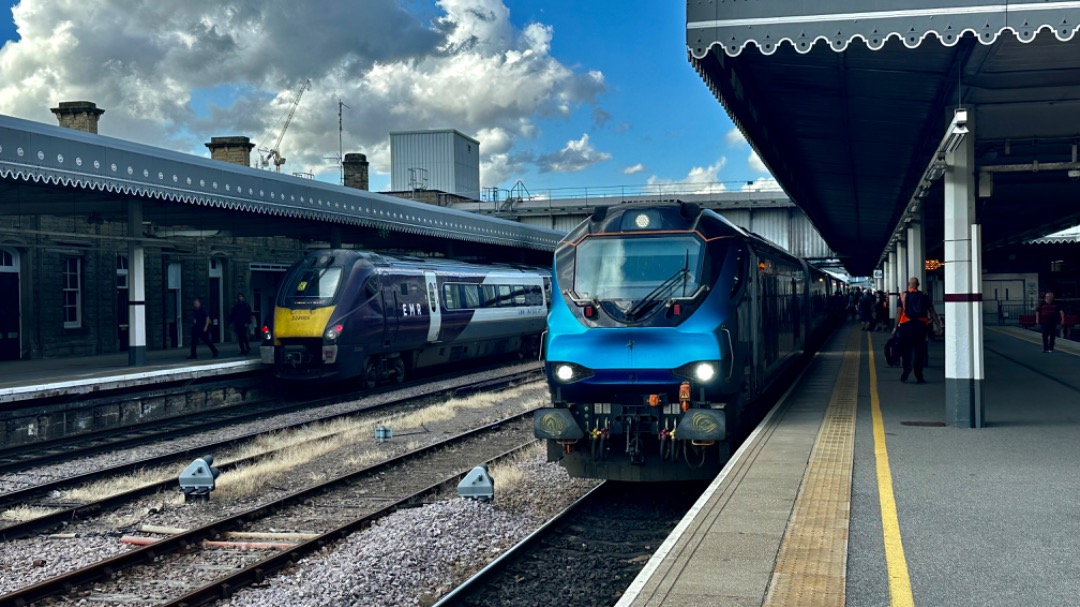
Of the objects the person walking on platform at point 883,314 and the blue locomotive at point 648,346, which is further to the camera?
the person walking on platform at point 883,314

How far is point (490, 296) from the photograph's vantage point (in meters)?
25.9

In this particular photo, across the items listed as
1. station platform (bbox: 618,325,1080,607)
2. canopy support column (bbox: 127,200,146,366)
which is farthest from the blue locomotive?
canopy support column (bbox: 127,200,146,366)

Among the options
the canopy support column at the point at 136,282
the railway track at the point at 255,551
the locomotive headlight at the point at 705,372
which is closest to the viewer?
the railway track at the point at 255,551

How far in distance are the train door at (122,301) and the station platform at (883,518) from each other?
2065 centimetres

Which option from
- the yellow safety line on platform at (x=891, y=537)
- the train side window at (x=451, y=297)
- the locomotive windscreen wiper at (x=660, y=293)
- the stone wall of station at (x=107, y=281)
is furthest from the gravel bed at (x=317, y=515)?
the stone wall of station at (x=107, y=281)

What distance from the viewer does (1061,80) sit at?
10.7 meters

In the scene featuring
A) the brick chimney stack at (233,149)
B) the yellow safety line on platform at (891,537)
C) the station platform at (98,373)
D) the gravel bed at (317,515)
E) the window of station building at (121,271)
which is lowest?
the gravel bed at (317,515)

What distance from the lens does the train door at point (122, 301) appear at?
26845mm

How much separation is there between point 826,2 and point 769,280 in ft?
15.1

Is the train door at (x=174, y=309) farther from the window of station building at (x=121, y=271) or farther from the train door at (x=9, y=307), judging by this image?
the train door at (x=9, y=307)

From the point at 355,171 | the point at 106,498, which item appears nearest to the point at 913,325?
the point at 106,498

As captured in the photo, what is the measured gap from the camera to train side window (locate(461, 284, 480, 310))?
79.7 feet

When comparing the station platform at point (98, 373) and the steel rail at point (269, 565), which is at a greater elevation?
the station platform at point (98, 373)

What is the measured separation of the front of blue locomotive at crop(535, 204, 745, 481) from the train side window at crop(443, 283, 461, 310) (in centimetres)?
1349
